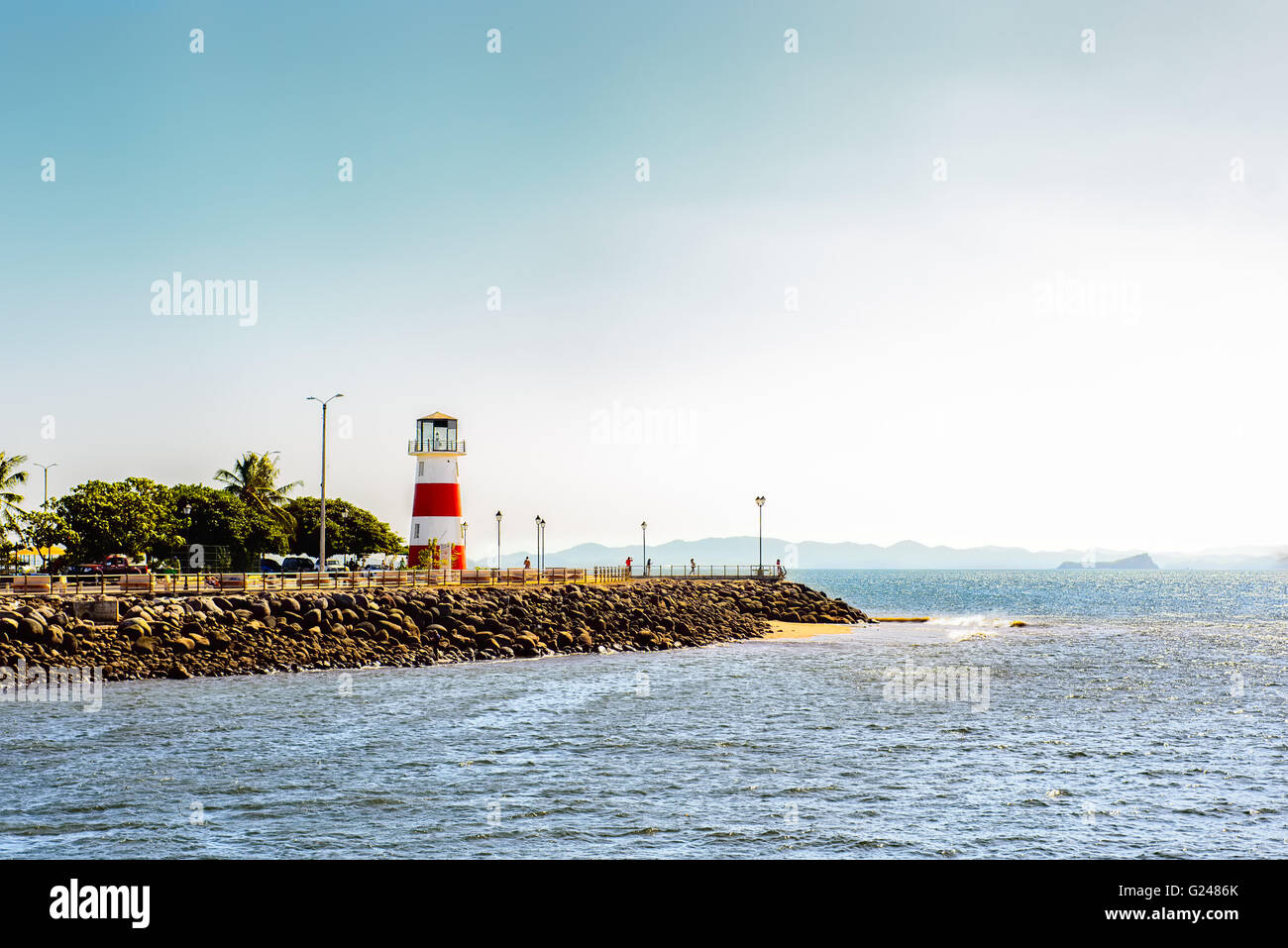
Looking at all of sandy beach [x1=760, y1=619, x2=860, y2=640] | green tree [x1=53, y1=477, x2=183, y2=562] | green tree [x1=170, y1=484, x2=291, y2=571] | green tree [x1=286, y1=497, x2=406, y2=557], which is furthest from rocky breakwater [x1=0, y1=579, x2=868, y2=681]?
green tree [x1=286, y1=497, x2=406, y2=557]

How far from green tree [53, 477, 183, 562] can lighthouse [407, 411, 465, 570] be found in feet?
48.7

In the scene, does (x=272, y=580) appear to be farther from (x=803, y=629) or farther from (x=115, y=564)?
(x=803, y=629)

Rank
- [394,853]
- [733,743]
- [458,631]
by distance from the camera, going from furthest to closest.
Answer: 1. [458,631]
2. [733,743]
3. [394,853]

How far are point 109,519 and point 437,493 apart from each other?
18.1 metres

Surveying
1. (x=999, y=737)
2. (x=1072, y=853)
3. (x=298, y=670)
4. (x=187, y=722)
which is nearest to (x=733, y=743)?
(x=999, y=737)

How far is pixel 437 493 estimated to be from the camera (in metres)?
62.5

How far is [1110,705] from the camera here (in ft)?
102

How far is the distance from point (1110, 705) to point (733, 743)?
45.9 feet

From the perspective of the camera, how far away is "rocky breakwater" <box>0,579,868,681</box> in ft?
108

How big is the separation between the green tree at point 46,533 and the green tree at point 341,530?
22.0 m

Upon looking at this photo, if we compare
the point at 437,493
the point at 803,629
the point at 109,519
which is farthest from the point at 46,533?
the point at 803,629

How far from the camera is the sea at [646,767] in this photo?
15.4 meters
